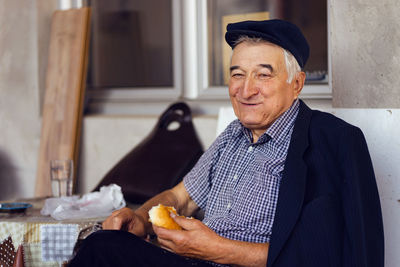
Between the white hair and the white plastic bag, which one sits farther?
the white plastic bag

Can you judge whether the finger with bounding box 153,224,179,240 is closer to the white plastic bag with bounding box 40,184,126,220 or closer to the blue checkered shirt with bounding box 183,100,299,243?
the blue checkered shirt with bounding box 183,100,299,243

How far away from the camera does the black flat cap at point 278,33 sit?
6.56 ft

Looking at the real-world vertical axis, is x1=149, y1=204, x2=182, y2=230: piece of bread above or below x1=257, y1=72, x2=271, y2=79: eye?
below

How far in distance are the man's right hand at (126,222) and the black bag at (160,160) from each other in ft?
2.28

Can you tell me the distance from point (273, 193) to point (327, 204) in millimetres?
228

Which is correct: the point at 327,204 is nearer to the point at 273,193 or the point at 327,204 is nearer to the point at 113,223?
the point at 273,193

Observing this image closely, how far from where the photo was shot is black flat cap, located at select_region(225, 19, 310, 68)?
200cm

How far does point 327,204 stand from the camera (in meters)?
1.84

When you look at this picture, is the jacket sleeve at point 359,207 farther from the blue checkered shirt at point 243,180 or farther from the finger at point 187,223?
Result: the finger at point 187,223

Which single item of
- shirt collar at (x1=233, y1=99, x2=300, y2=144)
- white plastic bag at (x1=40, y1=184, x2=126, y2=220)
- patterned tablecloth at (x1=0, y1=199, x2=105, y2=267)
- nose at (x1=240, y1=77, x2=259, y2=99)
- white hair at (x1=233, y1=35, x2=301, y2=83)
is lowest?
patterned tablecloth at (x1=0, y1=199, x2=105, y2=267)

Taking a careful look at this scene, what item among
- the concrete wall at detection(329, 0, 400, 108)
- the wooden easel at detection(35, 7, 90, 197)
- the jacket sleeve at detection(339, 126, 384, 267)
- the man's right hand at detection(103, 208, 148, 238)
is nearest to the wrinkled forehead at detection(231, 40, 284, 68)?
the jacket sleeve at detection(339, 126, 384, 267)

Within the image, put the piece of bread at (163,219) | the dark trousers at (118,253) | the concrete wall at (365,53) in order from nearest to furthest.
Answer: the dark trousers at (118,253) < the piece of bread at (163,219) < the concrete wall at (365,53)

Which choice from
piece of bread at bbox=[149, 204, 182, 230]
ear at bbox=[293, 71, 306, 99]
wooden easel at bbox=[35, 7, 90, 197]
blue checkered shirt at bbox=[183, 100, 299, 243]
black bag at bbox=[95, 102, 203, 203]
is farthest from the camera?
wooden easel at bbox=[35, 7, 90, 197]

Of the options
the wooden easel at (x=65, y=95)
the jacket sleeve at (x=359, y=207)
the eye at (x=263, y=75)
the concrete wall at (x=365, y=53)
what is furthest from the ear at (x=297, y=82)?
the wooden easel at (x=65, y=95)
